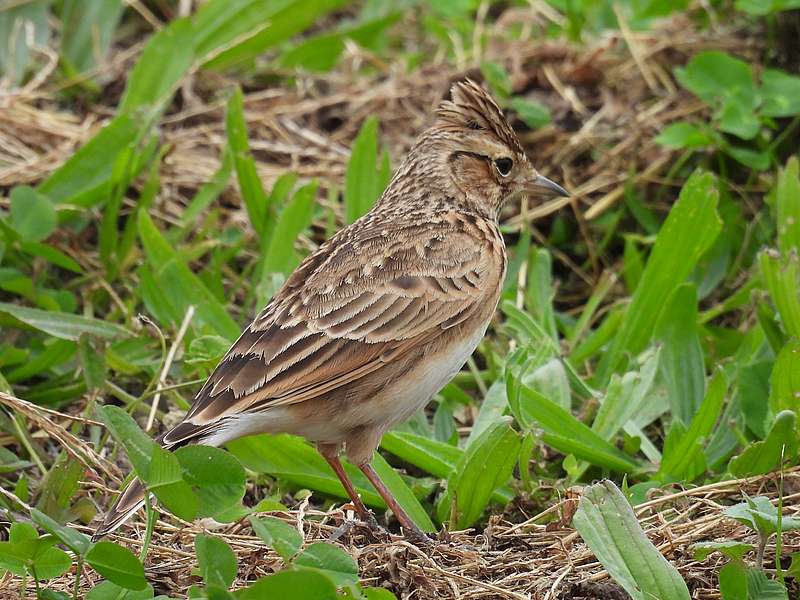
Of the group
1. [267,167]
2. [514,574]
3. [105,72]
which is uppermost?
[105,72]

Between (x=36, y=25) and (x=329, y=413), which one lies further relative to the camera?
(x=36, y=25)

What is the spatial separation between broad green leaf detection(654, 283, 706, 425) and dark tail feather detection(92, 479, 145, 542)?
2.33m

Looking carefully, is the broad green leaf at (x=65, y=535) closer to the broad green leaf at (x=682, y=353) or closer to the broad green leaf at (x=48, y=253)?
the broad green leaf at (x=48, y=253)

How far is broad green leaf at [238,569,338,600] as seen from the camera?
Result: 11.2 ft

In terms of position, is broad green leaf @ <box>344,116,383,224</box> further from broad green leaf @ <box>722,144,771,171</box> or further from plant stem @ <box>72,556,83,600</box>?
plant stem @ <box>72,556,83,600</box>

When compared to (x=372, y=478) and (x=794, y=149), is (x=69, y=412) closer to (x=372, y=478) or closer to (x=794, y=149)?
(x=372, y=478)

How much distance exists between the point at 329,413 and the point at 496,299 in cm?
84

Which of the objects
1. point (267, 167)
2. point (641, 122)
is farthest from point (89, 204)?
point (641, 122)

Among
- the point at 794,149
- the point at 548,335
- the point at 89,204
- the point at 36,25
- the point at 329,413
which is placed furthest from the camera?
the point at 36,25

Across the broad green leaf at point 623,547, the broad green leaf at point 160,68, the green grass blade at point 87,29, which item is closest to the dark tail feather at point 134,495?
the broad green leaf at point 623,547

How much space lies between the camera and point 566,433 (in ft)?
16.4

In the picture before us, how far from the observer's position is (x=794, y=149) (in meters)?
7.01

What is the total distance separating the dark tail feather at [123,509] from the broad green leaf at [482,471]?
1.25 m

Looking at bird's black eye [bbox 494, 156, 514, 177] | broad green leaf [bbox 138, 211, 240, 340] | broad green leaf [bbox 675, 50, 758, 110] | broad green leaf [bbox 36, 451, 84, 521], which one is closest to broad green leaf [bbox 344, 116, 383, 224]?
broad green leaf [bbox 138, 211, 240, 340]
